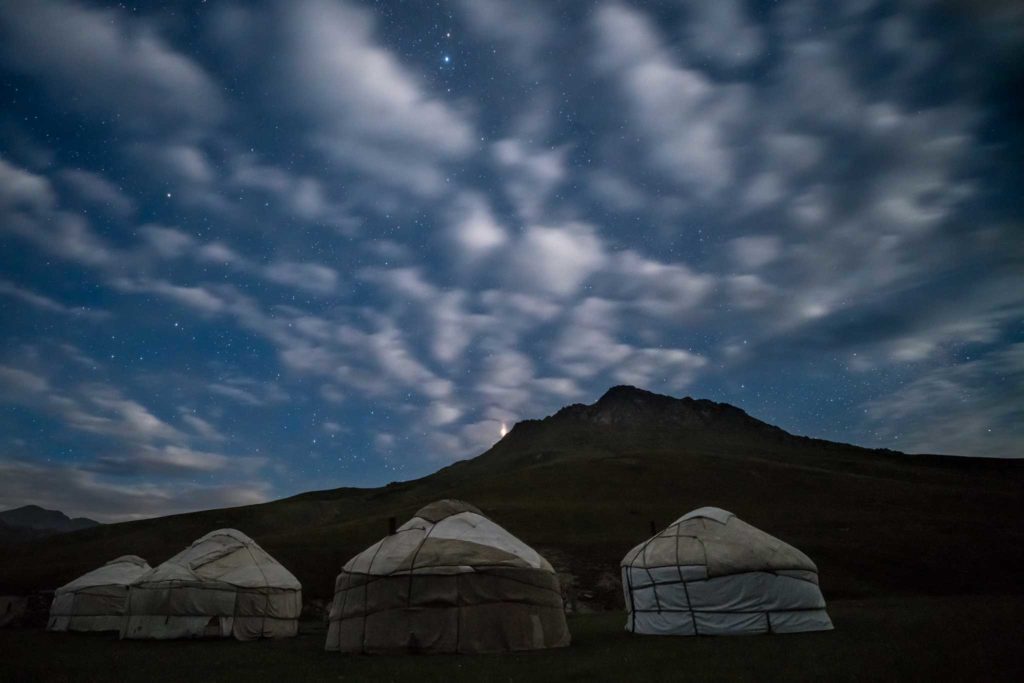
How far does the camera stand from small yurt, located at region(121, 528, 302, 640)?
16859 mm

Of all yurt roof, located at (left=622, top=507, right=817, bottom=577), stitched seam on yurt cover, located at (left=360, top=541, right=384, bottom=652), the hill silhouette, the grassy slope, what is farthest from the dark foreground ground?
the grassy slope

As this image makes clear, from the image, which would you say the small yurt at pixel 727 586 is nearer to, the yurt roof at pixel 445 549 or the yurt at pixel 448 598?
the yurt at pixel 448 598

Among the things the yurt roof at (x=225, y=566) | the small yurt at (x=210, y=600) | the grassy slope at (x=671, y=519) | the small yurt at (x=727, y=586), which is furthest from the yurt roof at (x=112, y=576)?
the small yurt at (x=727, y=586)

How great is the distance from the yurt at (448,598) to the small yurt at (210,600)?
17.5ft

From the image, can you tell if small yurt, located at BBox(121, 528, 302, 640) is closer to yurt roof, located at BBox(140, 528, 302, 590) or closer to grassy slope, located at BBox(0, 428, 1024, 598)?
yurt roof, located at BBox(140, 528, 302, 590)

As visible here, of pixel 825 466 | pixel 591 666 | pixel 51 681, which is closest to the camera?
pixel 51 681

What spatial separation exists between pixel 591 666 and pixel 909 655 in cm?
496

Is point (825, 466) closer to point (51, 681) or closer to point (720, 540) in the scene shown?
point (720, 540)

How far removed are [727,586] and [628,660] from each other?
5.49 metres

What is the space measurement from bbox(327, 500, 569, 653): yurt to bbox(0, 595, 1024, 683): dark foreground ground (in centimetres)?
62

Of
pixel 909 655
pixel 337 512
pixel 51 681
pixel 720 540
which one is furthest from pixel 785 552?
pixel 337 512

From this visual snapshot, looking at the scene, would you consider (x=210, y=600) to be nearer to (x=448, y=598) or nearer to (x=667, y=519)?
(x=448, y=598)

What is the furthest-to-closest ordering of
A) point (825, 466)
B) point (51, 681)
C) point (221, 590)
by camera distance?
point (825, 466) → point (221, 590) → point (51, 681)

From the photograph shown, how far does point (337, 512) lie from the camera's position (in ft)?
284
